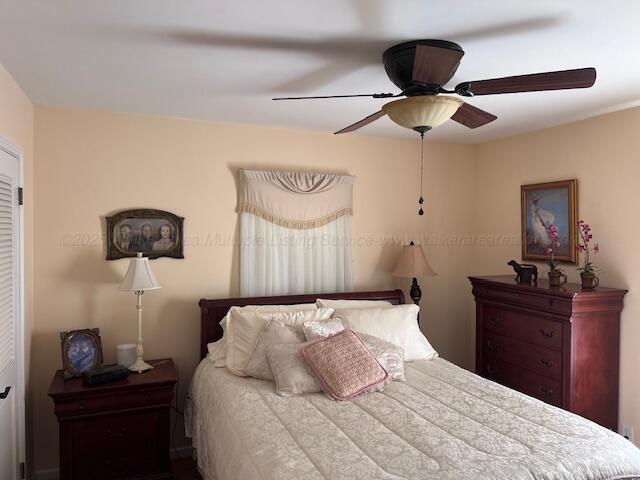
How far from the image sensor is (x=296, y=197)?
3816 mm

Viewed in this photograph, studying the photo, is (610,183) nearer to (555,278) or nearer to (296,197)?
(555,278)

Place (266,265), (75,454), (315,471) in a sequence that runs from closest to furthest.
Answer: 1. (315,471)
2. (75,454)
3. (266,265)

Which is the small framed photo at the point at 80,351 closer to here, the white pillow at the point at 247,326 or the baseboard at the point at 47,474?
the baseboard at the point at 47,474

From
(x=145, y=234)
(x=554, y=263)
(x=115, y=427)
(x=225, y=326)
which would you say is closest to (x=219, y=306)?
(x=225, y=326)

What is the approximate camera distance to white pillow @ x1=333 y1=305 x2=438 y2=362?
3258mm

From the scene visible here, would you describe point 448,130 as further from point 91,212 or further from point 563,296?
point 91,212

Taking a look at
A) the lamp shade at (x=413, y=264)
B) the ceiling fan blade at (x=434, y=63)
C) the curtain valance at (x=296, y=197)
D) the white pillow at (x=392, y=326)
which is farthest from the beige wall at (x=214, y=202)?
the ceiling fan blade at (x=434, y=63)

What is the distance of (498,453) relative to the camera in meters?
1.91

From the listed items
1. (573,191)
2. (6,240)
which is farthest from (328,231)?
(6,240)

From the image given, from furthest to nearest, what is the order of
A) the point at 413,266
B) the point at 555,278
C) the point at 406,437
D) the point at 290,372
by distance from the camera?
the point at 413,266 < the point at 555,278 < the point at 290,372 < the point at 406,437

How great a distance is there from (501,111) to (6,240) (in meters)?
3.15

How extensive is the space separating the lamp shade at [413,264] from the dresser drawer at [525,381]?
2.83ft

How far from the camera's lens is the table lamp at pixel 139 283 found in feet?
10.2

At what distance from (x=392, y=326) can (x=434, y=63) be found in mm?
1972
